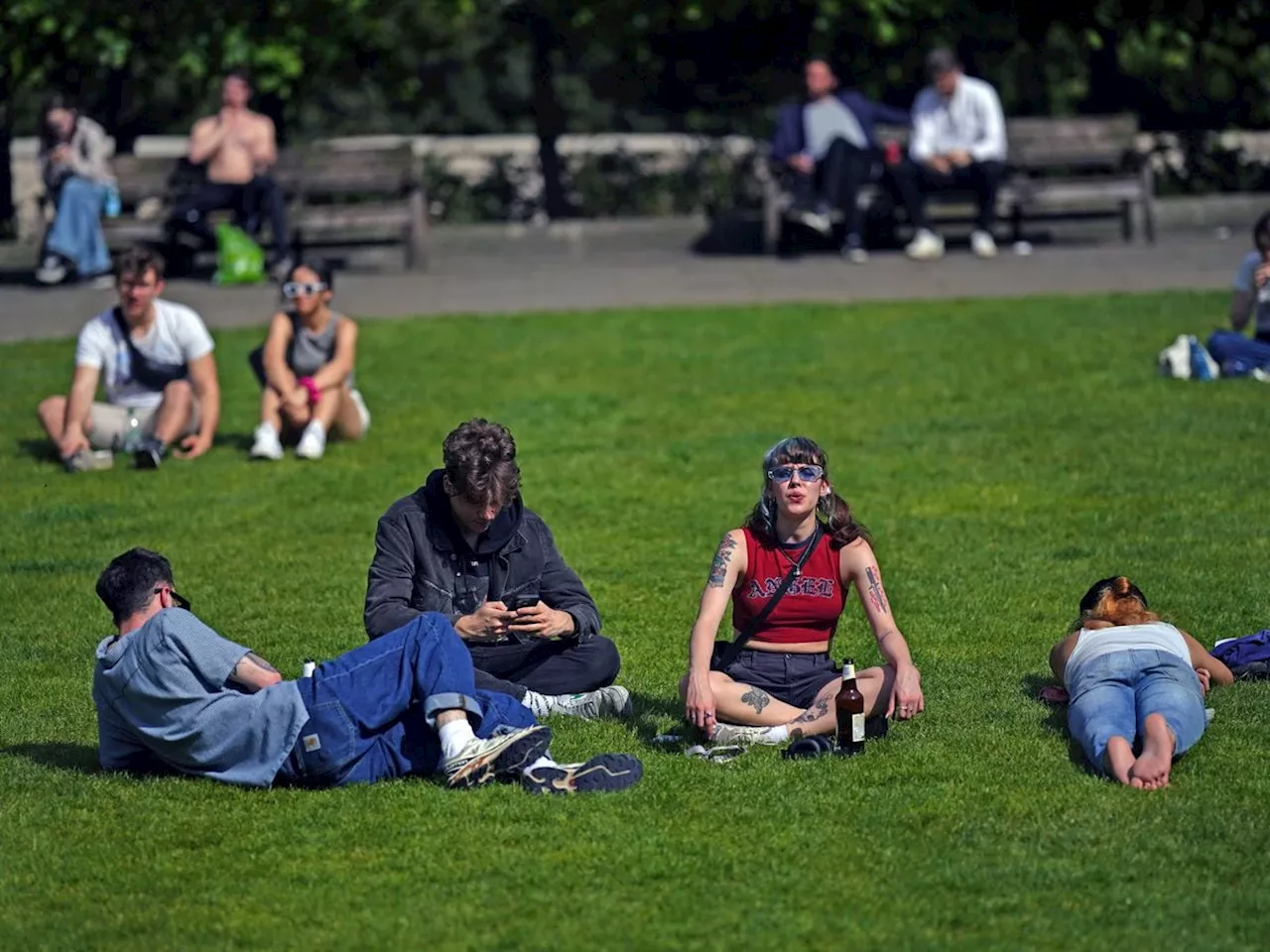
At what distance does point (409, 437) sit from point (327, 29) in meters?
8.89

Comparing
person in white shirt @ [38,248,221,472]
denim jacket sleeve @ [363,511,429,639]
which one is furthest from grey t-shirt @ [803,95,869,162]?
denim jacket sleeve @ [363,511,429,639]

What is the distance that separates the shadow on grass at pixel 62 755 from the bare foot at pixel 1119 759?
3.60 meters

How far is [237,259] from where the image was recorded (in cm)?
1909

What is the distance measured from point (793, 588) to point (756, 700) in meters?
0.44

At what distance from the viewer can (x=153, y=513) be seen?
1228 cm

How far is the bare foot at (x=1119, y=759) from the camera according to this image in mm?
7293

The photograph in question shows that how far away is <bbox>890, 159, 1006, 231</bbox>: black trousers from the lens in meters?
19.7

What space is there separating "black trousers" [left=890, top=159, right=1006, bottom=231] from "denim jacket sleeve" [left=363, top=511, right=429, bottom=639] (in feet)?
40.9

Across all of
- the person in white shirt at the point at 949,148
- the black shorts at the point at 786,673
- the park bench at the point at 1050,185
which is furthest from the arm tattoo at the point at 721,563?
the park bench at the point at 1050,185

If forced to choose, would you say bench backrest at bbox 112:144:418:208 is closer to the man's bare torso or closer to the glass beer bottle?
the man's bare torso

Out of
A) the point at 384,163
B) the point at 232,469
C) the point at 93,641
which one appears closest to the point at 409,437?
the point at 232,469

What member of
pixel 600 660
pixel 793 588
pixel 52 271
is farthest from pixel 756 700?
pixel 52 271

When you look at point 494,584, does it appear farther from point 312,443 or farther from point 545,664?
point 312,443

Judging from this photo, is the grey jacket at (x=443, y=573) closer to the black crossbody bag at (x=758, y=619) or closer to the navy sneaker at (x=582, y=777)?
the black crossbody bag at (x=758, y=619)
